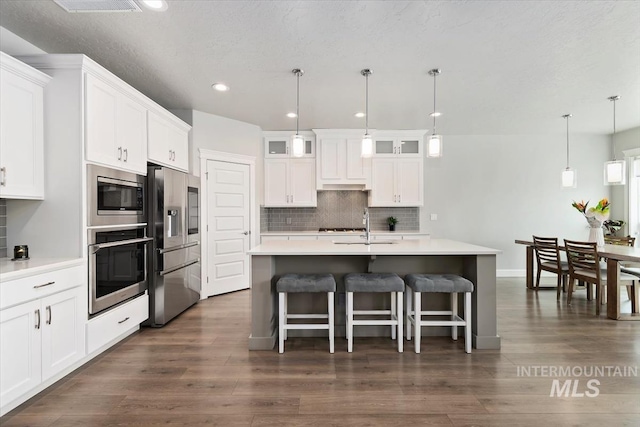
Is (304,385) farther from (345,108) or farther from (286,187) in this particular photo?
(286,187)

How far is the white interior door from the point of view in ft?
15.4

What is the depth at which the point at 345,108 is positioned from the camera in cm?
441

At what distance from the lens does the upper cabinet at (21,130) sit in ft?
7.03

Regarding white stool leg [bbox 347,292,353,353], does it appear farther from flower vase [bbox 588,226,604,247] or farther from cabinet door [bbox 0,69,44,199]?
flower vase [bbox 588,226,604,247]

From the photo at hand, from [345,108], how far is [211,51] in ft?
6.54

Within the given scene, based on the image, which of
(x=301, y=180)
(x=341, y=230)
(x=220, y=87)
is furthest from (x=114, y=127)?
(x=341, y=230)

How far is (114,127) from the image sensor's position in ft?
9.25

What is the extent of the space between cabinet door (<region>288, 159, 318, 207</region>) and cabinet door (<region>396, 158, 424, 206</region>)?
1.44m

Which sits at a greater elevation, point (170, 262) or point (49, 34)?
point (49, 34)

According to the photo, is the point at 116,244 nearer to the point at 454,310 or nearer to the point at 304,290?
the point at 304,290

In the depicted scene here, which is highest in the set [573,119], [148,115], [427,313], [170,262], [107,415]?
[573,119]

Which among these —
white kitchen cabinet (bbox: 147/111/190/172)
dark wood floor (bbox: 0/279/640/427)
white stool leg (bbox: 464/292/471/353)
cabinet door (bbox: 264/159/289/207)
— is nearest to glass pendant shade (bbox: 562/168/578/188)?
dark wood floor (bbox: 0/279/640/427)

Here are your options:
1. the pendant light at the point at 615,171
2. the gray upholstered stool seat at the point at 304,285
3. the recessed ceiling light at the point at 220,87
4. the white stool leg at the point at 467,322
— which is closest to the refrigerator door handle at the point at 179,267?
the gray upholstered stool seat at the point at 304,285

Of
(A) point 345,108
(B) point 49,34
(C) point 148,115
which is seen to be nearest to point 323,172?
(A) point 345,108
